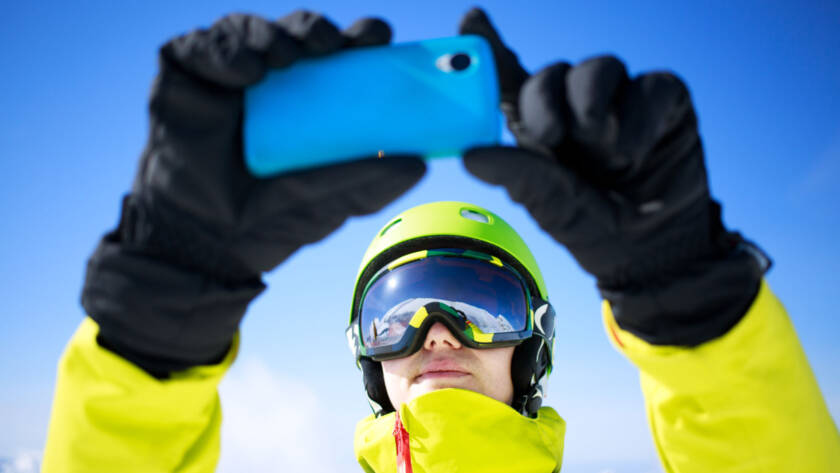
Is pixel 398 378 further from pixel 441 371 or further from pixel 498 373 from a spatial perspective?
pixel 498 373

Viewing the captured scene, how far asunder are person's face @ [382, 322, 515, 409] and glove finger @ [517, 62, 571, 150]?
142 centimetres

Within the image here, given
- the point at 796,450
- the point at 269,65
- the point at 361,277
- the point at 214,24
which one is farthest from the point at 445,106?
the point at 361,277

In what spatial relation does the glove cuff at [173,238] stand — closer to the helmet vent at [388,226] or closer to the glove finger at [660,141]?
the glove finger at [660,141]

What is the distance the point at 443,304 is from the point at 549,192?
1318 mm

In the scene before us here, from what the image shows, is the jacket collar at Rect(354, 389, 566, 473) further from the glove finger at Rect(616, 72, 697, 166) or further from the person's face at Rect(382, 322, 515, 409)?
the glove finger at Rect(616, 72, 697, 166)

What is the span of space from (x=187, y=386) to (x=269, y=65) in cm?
96

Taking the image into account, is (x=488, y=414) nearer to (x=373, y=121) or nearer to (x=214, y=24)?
(x=373, y=121)

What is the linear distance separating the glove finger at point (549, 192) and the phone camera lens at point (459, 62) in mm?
251

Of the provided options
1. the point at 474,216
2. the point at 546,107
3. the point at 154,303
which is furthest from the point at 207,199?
the point at 474,216

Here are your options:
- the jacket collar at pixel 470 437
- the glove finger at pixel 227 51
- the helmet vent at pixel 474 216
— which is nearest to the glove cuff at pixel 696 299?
the jacket collar at pixel 470 437

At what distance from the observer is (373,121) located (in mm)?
1286

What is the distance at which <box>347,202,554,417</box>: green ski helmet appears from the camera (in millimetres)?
2648

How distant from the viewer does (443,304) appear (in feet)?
8.28

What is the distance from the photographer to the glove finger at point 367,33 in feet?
4.39
